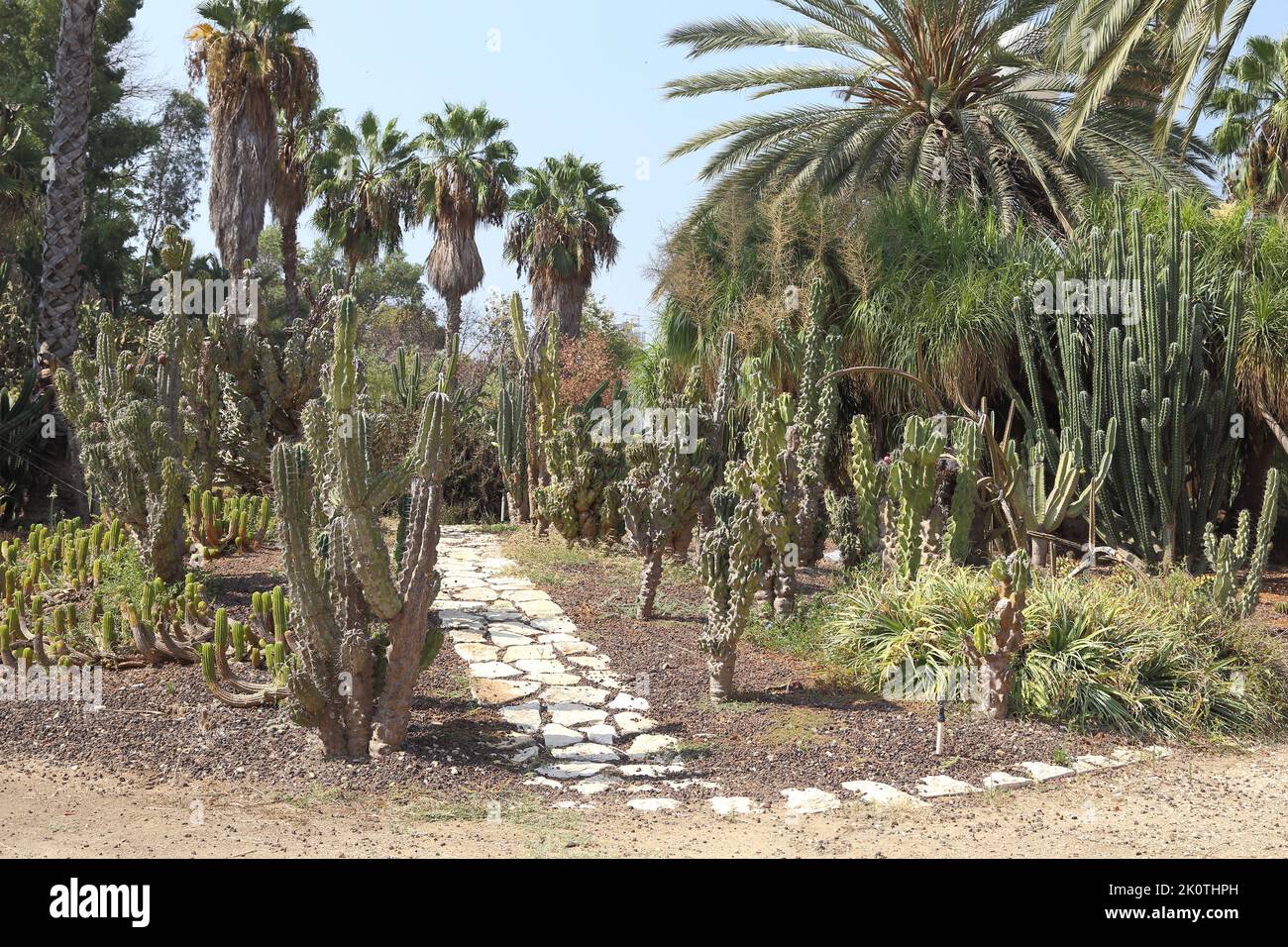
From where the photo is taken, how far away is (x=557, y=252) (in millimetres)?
21609

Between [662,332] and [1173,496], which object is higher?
[662,332]

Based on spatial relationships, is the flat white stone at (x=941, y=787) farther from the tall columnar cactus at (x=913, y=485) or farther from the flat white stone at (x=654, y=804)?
the tall columnar cactus at (x=913, y=485)

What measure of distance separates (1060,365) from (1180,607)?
510cm

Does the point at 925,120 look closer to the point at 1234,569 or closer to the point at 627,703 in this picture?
the point at 1234,569

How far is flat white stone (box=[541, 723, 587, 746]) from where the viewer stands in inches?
247

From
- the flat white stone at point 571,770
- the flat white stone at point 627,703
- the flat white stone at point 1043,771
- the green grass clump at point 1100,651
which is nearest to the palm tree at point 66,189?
the flat white stone at point 627,703

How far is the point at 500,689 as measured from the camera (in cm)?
713

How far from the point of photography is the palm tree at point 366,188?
2078cm

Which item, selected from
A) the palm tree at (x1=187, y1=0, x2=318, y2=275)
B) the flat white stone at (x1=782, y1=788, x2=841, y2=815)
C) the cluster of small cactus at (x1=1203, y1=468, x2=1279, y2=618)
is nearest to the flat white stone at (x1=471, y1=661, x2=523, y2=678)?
the flat white stone at (x1=782, y1=788, x2=841, y2=815)

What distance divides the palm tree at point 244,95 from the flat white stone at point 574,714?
12933 mm

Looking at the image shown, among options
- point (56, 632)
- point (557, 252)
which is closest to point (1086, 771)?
point (56, 632)

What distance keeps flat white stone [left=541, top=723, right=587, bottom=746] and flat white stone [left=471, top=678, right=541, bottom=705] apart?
536mm
